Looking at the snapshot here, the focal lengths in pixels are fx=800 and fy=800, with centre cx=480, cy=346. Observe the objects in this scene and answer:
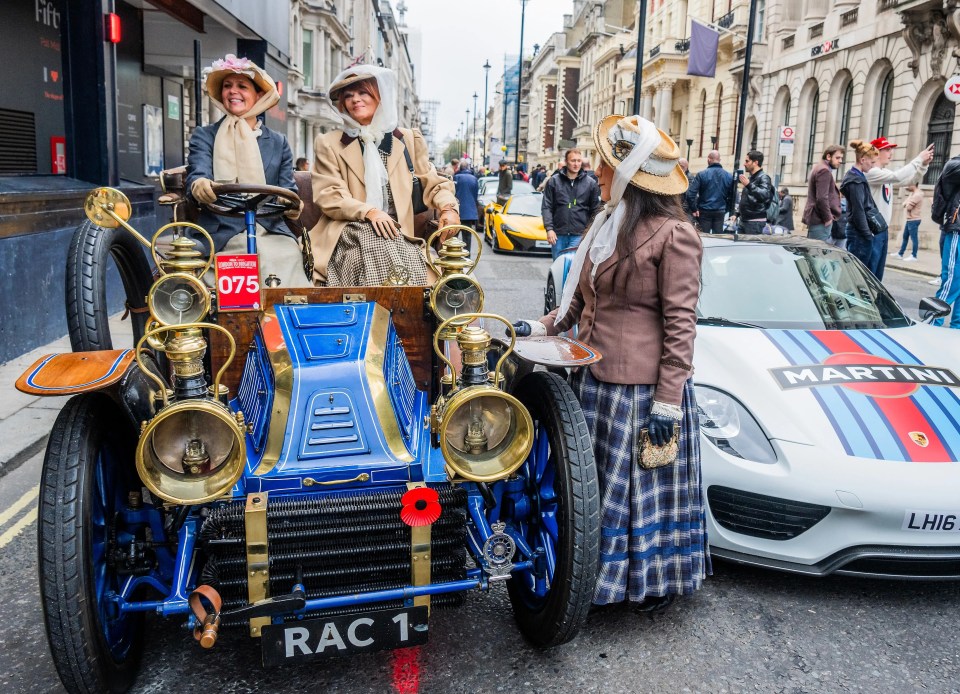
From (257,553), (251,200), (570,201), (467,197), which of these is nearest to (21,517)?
(251,200)

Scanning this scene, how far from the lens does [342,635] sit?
2.46m

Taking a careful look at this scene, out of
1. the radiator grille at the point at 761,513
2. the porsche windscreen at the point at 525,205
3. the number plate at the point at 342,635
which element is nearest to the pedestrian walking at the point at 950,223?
the radiator grille at the point at 761,513

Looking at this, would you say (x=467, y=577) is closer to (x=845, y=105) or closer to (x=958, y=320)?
(x=958, y=320)

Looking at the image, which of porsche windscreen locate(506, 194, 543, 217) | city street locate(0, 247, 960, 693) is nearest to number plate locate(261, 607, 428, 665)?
city street locate(0, 247, 960, 693)

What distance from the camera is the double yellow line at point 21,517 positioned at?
3.92 meters

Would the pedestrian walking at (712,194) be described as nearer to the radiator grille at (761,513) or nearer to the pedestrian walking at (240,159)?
the pedestrian walking at (240,159)

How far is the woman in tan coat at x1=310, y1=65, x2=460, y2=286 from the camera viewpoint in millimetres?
4246

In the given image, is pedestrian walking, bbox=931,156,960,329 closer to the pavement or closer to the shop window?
the pavement

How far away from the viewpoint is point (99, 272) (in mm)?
4109

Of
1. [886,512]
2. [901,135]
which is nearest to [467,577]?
[886,512]

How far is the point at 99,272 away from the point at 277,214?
3.17 ft

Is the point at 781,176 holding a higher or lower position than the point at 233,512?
higher

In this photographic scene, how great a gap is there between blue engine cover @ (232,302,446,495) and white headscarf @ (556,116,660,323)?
909 mm

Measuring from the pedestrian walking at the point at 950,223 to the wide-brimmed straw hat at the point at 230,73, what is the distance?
242 inches
